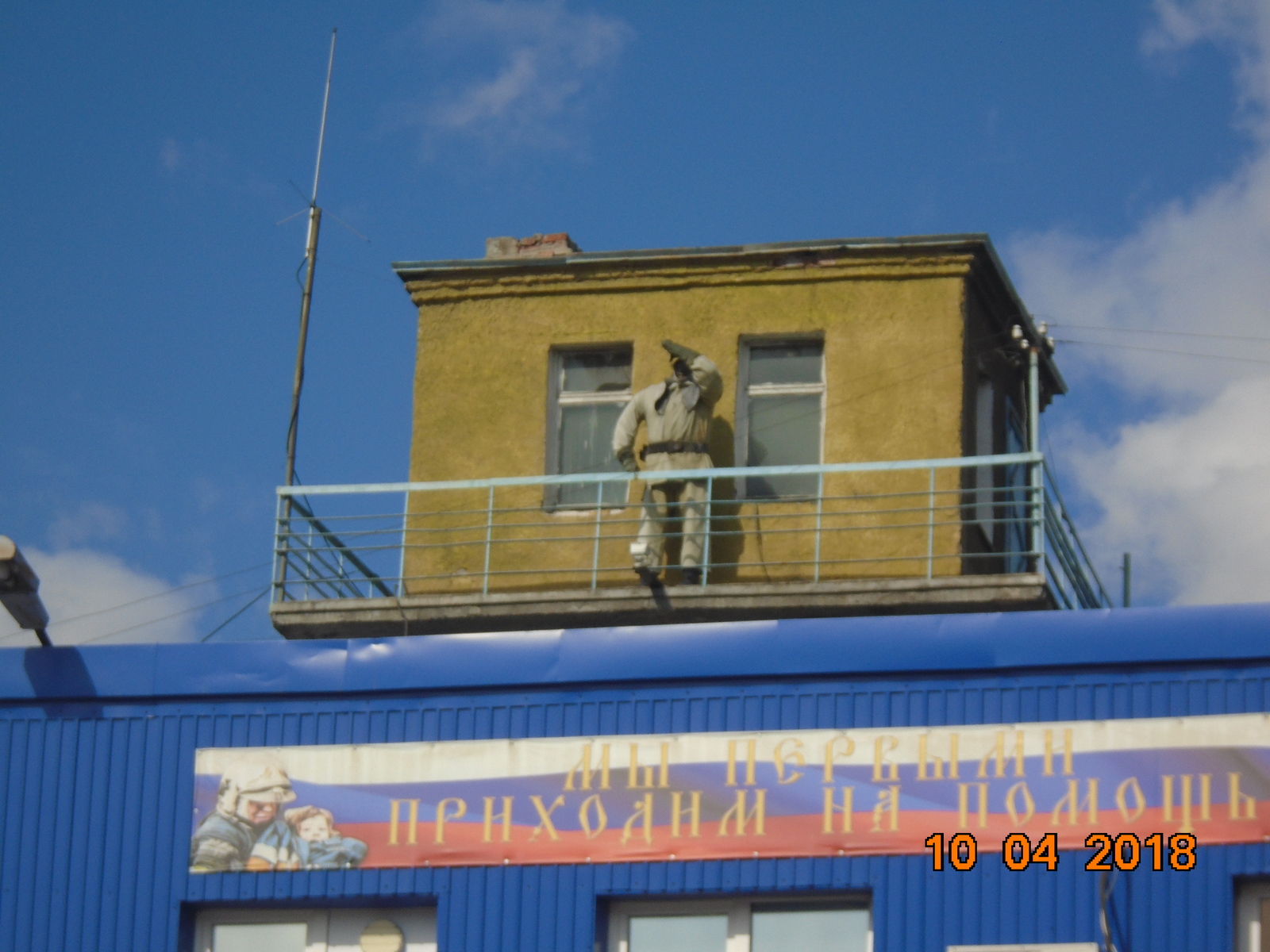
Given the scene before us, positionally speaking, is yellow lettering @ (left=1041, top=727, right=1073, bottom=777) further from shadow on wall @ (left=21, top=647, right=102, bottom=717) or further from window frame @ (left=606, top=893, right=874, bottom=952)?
shadow on wall @ (left=21, top=647, right=102, bottom=717)

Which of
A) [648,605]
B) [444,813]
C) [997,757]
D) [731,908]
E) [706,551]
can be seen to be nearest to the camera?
[997,757]

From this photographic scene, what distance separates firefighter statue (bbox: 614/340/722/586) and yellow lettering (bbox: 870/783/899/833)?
11.9 feet

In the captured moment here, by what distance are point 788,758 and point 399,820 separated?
2955mm

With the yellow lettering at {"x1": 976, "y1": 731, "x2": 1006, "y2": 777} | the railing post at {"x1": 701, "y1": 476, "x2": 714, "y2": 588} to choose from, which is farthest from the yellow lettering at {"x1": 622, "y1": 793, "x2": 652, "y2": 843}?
the railing post at {"x1": 701, "y1": 476, "x2": 714, "y2": 588}

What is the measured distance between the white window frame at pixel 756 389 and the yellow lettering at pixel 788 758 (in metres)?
3.97

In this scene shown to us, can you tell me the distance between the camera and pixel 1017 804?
1524 centimetres

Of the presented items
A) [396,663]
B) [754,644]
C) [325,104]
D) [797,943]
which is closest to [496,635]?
[396,663]

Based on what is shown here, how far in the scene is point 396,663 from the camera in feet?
54.7

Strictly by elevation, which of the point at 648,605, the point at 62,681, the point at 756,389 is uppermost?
the point at 756,389

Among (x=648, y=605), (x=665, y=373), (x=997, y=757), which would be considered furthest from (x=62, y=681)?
(x=997, y=757)

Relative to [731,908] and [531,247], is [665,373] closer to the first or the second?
[531,247]
